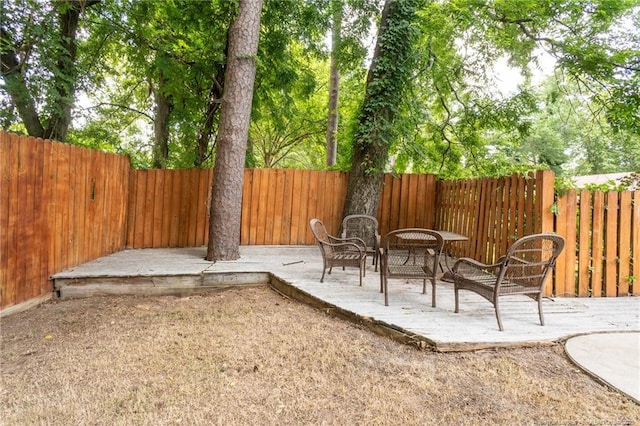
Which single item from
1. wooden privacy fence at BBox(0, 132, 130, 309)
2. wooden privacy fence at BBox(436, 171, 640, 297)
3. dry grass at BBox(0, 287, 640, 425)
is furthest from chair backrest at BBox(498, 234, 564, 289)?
wooden privacy fence at BBox(0, 132, 130, 309)

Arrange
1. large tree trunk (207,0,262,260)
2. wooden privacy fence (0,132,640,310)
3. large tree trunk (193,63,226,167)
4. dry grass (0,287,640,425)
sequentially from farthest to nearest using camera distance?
large tree trunk (193,63,226,167) < large tree trunk (207,0,262,260) < wooden privacy fence (0,132,640,310) < dry grass (0,287,640,425)

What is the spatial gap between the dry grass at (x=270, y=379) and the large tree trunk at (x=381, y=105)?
3.81 m

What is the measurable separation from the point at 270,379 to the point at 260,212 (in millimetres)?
5031

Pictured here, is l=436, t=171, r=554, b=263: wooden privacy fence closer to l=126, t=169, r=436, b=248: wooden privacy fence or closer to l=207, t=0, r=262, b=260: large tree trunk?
l=126, t=169, r=436, b=248: wooden privacy fence

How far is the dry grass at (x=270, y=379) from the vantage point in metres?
1.99

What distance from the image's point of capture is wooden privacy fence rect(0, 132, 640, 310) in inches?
154

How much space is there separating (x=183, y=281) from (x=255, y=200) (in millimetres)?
2800

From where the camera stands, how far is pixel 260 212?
725 cm

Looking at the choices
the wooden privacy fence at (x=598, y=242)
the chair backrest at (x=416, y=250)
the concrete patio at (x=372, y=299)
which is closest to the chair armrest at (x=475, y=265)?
the chair backrest at (x=416, y=250)

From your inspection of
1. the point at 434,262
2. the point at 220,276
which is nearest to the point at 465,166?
the point at 434,262

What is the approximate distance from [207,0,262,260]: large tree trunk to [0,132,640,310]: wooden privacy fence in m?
1.55

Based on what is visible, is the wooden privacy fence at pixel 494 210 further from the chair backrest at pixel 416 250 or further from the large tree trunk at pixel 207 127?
the large tree trunk at pixel 207 127

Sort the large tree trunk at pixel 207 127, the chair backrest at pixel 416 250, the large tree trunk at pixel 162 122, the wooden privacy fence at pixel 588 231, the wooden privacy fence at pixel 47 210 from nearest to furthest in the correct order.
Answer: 1. the chair backrest at pixel 416 250
2. the wooden privacy fence at pixel 47 210
3. the wooden privacy fence at pixel 588 231
4. the large tree trunk at pixel 207 127
5. the large tree trunk at pixel 162 122

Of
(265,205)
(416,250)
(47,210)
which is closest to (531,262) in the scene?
(416,250)
